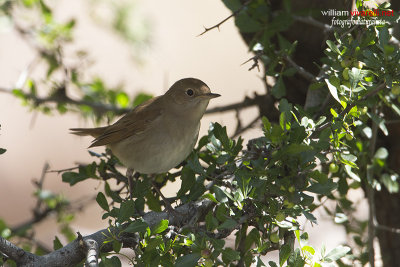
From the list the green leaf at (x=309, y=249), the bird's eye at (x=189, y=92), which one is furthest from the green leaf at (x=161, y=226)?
the bird's eye at (x=189, y=92)

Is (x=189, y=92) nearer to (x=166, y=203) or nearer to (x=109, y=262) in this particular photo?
(x=166, y=203)

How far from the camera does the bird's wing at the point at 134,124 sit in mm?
3949

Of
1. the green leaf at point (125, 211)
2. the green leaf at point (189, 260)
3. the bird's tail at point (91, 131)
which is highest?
the bird's tail at point (91, 131)

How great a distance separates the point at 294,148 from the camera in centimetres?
227

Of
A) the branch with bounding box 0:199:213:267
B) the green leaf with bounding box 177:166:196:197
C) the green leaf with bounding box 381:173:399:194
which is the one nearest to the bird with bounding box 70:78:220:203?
the green leaf with bounding box 177:166:196:197

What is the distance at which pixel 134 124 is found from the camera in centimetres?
397

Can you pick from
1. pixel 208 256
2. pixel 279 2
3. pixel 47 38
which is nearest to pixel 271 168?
pixel 208 256

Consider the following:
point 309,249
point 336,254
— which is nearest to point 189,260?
point 309,249

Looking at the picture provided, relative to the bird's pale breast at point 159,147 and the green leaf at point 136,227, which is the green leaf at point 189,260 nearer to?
the green leaf at point 136,227

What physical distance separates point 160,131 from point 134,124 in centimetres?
22

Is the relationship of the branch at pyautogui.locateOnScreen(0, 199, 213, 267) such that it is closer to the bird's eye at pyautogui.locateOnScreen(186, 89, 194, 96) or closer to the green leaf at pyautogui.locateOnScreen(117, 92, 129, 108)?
the bird's eye at pyautogui.locateOnScreen(186, 89, 194, 96)

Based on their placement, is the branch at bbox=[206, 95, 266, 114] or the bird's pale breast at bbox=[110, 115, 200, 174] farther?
the branch at bbox=[206, 95, 266, 114]

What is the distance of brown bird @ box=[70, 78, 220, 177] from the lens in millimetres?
3672

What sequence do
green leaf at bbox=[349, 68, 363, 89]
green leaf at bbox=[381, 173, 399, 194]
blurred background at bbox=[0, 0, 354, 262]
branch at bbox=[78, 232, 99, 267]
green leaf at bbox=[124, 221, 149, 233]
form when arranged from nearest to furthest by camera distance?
branch at bbox=[78, 232, 99, 267], green leaf at bbox=[124, 221, 149, 233], green leaf at bbox=[349, 68, 363, 89], green leaf at bbox=[381, 173, 399, 194], blurred background at bbox=[0, 0, 354, 262]
